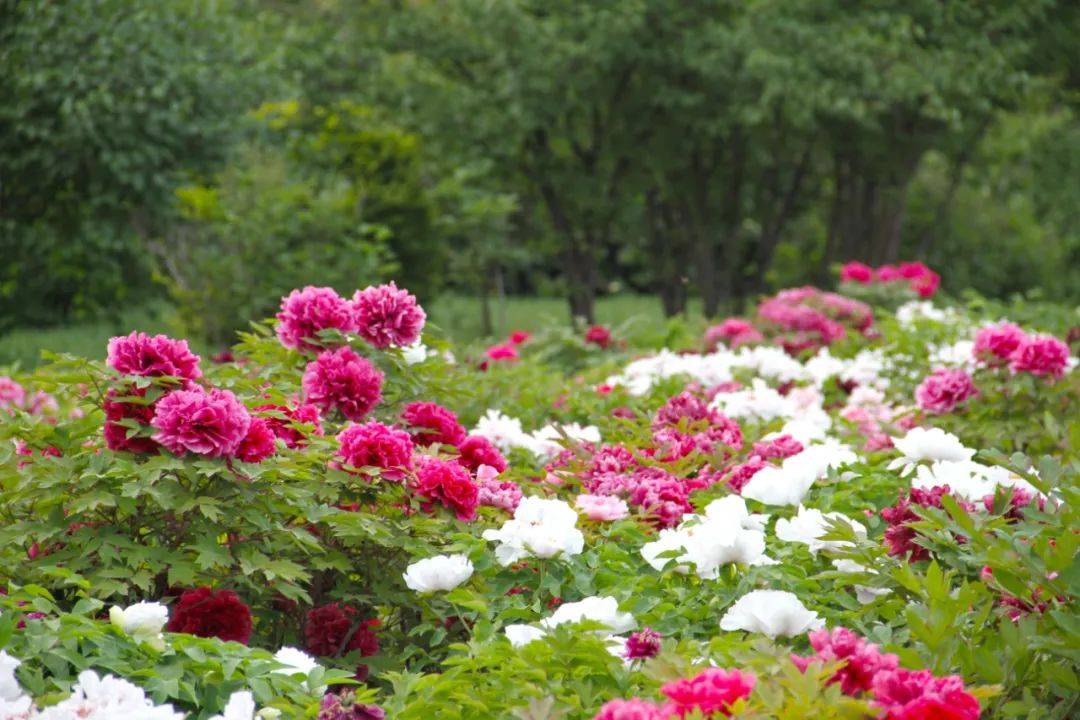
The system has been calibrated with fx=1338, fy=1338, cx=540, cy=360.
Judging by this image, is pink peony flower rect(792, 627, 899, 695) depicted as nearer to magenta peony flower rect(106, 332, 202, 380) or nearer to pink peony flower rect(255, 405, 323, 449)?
pink peony flower rect(255, 405, 323, 449)

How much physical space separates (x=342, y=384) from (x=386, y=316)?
0.97ft

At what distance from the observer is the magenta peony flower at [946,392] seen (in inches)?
190

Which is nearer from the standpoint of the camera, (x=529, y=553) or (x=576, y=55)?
(x=529, y=553)

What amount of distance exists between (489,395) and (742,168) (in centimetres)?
1063

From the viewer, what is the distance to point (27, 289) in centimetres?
1239

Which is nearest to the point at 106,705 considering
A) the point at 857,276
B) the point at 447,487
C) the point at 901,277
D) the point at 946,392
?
the point at 447,487

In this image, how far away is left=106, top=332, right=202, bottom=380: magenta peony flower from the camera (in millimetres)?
2926

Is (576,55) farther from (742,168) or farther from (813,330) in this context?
(813,330)

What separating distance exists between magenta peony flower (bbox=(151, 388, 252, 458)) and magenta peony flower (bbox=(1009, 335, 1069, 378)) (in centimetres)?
306

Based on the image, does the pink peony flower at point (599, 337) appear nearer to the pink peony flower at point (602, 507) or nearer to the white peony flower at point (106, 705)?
the pink peony flower at point (602, 507)

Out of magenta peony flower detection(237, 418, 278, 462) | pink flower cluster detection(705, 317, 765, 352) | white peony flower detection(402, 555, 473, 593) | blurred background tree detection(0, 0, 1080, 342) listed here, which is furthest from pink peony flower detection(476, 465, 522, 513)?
blurred background tree detection(0, 0, 1080, 342)

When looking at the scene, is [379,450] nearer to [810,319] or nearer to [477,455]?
[477,455]

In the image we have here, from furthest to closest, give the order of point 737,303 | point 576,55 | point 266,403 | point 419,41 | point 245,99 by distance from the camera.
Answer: point 737,303
point 419,41
point 576,55
point 245,99
point 266,403

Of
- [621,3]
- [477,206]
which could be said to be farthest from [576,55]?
[477,206]
